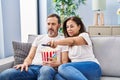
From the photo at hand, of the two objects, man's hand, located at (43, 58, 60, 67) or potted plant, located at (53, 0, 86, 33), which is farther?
potted plant, located at (53, 0, 86, 33)

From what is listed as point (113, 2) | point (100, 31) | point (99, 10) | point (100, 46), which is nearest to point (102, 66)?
point (100, 46)

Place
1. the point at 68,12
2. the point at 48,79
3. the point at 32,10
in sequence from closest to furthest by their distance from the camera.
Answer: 1. the point at 48,79
2. the point at 68,12
3. the point at 32,10

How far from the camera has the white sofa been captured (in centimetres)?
204

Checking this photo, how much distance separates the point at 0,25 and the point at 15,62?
72 cm

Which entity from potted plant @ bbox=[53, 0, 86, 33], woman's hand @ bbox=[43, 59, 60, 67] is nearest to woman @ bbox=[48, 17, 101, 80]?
woman's hand @ bbox=[43, 59, 60, 67]

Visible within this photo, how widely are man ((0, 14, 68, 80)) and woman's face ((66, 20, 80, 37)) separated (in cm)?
14

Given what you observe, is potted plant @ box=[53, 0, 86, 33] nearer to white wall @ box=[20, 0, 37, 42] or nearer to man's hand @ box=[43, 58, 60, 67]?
white wall @ box=[20, 0, 37, 42]

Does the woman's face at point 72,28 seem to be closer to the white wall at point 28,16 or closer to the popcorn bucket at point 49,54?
the popcorn bucket at point 49,54

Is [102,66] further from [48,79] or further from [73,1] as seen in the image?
[73,1]

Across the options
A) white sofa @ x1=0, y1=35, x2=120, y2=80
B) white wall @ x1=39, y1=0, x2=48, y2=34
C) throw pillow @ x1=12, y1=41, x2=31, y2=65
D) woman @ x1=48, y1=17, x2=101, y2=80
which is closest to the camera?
woman @ x1=48, y1=17, x2=101, y2=80

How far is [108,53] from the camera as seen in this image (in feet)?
6.84

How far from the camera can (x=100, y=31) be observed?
3.36 metres

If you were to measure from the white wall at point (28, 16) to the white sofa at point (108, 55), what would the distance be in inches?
64.8

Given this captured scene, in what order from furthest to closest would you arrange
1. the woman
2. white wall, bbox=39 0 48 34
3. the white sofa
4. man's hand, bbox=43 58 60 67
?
white wall, bbox=39 0 48 34
the white sofa
man's hand, bbox=43 58 60 67
the woman
